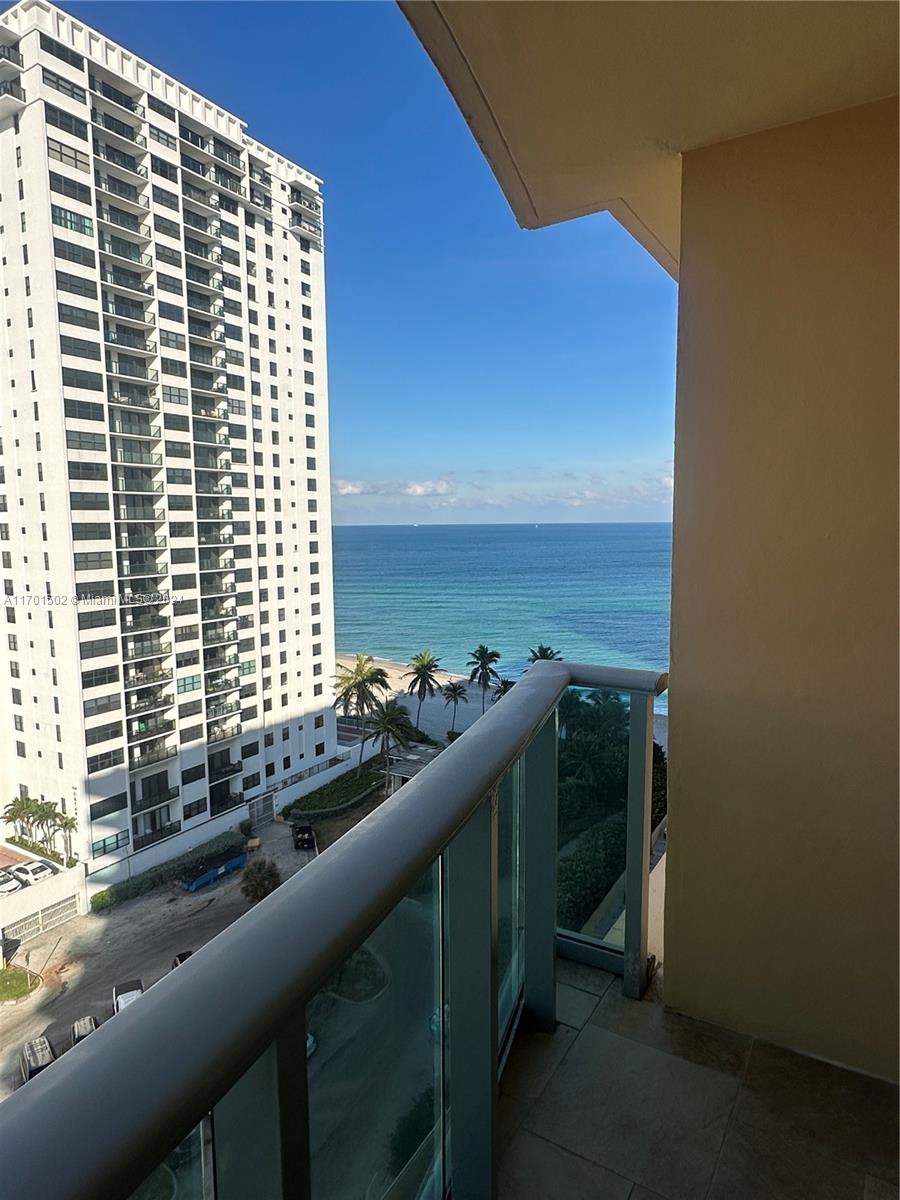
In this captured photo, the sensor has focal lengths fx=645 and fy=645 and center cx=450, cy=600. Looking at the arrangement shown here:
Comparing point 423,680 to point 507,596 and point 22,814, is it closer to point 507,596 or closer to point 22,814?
point 22,814

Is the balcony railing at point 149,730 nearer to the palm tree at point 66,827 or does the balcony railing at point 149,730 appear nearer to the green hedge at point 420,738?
the palm tree at point 66,827

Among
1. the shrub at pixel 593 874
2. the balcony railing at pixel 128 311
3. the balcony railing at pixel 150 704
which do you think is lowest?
the balcony railing at pixel 150 704

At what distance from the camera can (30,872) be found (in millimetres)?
14344

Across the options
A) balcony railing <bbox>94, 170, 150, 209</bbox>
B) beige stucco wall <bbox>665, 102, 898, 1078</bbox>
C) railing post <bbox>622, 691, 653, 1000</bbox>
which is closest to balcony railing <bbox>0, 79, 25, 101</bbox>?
balcony railing <bbox>94, 170, 150, 209</bbox>

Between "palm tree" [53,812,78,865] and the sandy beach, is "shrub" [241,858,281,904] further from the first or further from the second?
the sandy beach

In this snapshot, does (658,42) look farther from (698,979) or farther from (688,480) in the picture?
(698,979)

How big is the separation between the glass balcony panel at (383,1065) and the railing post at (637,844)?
2.42 ft

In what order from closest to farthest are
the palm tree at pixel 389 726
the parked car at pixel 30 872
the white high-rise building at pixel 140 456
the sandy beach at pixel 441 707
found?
the parked car at pixel 30 872 < the white high-rise building at pixel 140 456 < the palm tree at pixel 389 726 < the sandy beach at pixel 441 707

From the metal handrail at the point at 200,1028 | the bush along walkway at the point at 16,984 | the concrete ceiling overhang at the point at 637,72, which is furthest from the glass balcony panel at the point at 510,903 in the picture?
the bush along walkway at the point at 16,984

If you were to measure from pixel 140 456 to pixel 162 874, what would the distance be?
10540 millimetres

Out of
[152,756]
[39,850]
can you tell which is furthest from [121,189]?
[39,850]

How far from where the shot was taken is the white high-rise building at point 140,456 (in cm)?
1462

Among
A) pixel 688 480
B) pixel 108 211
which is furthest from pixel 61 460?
pixel 688 480

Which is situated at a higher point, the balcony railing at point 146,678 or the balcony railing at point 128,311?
the balcony railing at point 128,311
